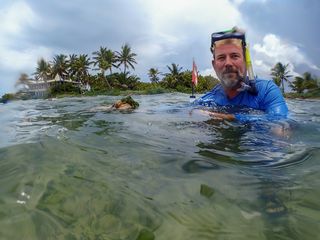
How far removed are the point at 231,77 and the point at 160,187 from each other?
9.67ft

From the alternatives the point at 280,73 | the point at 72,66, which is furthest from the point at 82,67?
the point at 280,73

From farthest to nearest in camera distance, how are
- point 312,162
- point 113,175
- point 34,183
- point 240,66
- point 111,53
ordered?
point 111,53
point 240,66
point 312,162
point 113,175
point 34,183

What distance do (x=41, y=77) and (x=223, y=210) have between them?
70.3 m

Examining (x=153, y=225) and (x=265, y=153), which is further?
(x=265, y=153)

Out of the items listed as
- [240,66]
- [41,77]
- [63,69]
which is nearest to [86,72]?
[63,69]

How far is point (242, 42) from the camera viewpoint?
4688 mm

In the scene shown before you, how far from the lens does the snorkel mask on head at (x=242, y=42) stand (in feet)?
15.0

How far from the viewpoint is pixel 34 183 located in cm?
212

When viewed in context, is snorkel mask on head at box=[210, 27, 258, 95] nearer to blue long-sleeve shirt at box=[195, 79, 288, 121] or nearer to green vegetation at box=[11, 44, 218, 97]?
blue long-sleeve shirt at box=[195, 79, 288, 121]

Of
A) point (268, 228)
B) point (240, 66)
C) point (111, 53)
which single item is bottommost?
point (268, 228)

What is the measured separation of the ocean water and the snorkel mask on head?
1185 mm

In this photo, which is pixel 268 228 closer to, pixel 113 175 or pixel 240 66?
pixel 113 175

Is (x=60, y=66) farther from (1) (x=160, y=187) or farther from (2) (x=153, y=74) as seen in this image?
(1) (x=160, y=187)

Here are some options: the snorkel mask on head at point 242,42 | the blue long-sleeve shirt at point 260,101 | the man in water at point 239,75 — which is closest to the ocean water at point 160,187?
the blue long-sleeve shirt at point 260,101
